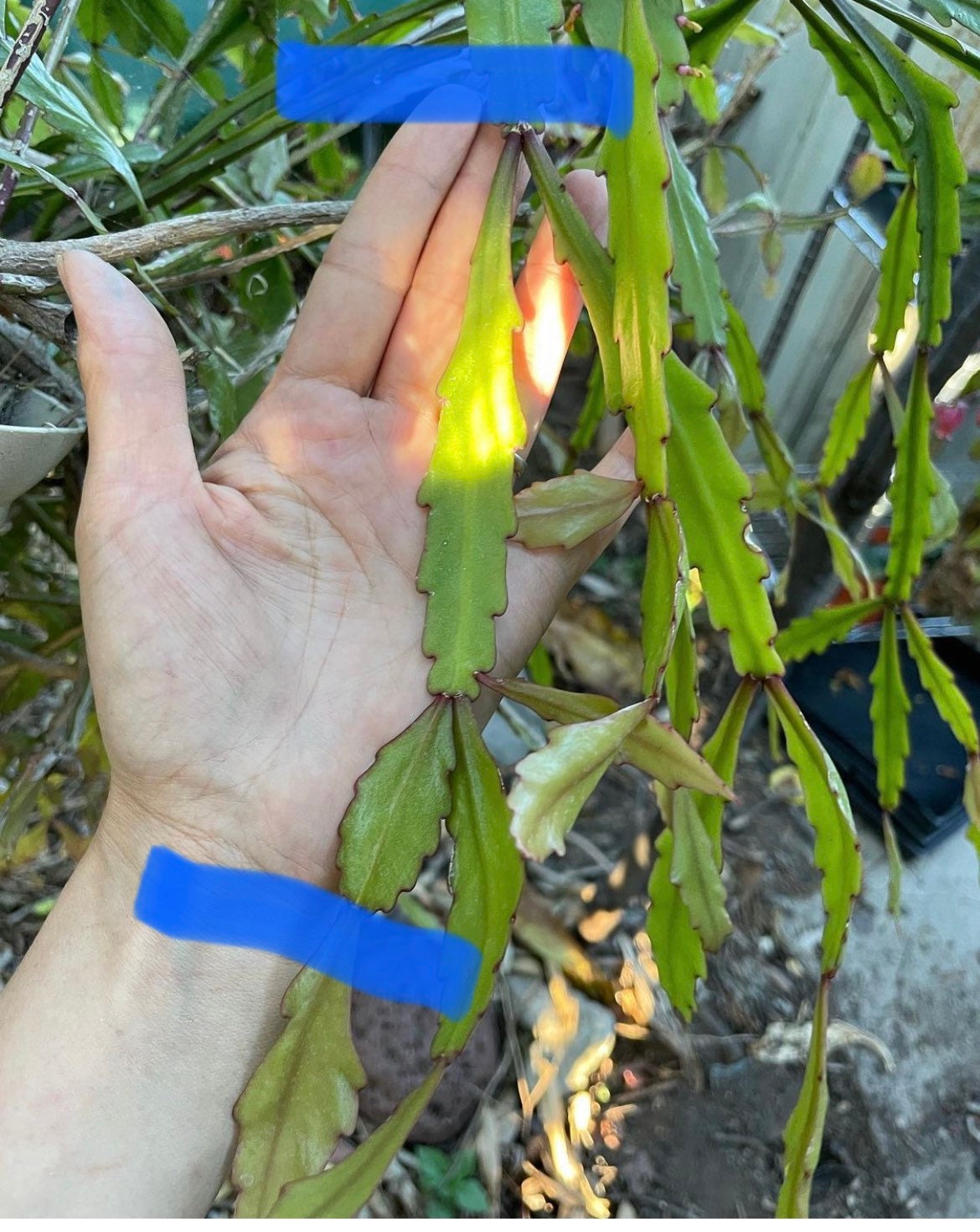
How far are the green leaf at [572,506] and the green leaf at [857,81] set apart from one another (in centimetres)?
33

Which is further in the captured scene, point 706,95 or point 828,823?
point 706,95

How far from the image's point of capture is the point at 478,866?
0.50 meters

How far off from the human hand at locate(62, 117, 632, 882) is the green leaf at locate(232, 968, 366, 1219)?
135mm

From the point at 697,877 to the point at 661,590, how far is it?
18cm

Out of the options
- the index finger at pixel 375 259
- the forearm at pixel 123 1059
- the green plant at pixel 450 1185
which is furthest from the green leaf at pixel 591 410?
the green plant at pixel 450 1185

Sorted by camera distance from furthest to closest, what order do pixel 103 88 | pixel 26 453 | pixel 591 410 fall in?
1. pixel 591 410
2. pixel 103 88
3. pixel 26 453

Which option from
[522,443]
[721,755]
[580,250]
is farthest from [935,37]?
[721,755]

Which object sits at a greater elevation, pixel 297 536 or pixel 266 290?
pixel 266 290

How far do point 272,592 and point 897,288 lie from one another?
1.70 feet

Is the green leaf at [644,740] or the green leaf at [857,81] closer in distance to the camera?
the green leaf at [644,740]

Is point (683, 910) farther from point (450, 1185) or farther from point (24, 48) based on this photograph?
point (24, 48)

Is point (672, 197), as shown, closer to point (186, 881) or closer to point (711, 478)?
point (711, 478)

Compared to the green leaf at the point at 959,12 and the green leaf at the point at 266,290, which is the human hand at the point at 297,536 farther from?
the green leaf at the point at 959,12

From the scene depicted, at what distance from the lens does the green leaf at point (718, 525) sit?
1.70 ft
